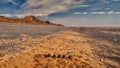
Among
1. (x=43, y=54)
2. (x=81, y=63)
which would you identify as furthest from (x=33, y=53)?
(x=81, y=63)

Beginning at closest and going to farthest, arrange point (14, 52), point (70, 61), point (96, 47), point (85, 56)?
point (70, 61) < point (14, 52) < point (85, 56) < point (96, 47)

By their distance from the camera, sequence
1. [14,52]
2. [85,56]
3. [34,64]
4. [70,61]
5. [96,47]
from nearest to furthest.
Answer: [34,64] → [70,61] → [14,52] → [85,56] → [96,47]

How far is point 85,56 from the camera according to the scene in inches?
623

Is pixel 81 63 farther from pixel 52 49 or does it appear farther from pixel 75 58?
pixel 52 49

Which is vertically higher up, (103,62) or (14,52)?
(14,52)

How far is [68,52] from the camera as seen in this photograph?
51.3ft

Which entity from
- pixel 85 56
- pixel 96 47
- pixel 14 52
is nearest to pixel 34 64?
pixel 14 52

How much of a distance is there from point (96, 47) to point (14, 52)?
6.75 metres

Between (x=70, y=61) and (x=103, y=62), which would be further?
(x=103, y=62)

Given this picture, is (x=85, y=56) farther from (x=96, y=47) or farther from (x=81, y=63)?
(x=96, y=47)

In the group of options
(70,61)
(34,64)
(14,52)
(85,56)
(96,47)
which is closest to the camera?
(34,64)

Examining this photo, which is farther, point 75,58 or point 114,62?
point 114,62

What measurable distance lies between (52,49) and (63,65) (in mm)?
2690

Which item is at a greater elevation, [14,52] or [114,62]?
[14,52]
